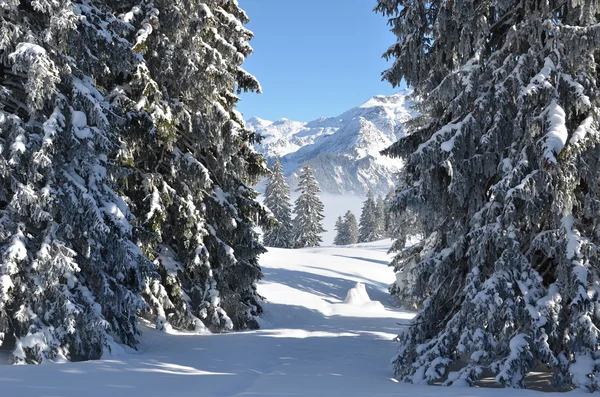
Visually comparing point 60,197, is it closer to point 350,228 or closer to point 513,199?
point 513,199

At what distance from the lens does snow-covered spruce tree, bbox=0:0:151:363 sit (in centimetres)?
766

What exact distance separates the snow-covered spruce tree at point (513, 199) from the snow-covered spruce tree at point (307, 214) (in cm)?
4281

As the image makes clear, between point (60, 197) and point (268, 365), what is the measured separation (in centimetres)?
475

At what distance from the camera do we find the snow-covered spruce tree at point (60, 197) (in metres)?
7.66

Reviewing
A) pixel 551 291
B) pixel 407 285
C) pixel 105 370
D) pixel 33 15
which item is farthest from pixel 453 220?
pixel 407 285

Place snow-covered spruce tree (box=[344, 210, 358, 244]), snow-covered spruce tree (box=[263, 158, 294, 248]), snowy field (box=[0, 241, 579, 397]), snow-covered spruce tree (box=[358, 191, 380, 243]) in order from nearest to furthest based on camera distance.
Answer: snowy field (box=[0, 241, 579, 397]), snow-covered spruce tree (box=[263, 158, 294, 248]), snow-covered spruce tree (box=[358, 191, 380, 243]), snow-covered spruce tree (box=[344, 210, 358, 244])

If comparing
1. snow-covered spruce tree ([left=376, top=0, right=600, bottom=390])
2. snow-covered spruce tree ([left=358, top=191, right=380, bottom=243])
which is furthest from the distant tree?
snow-covered spruce tree ([left=376, top=0, right=600, bottom=390])

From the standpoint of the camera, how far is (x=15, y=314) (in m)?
7.38

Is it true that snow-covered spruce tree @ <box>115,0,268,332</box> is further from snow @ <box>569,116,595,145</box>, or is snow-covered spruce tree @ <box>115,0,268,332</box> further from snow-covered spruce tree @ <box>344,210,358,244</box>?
snow-covered spruce tree @ <box>344,210,358,244</box>

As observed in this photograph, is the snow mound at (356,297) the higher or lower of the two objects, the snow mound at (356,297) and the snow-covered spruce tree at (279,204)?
the lower

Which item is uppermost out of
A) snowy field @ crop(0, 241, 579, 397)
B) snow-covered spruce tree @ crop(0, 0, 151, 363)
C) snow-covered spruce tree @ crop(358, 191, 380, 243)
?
snow-covered spruce tree @ crop(358, 191, 380, 243)

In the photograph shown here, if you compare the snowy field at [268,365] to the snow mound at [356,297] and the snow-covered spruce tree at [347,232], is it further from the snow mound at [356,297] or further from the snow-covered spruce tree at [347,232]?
the snow-covered spruce tree at [347,232]

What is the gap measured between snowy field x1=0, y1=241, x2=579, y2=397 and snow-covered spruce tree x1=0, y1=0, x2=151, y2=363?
0.93m

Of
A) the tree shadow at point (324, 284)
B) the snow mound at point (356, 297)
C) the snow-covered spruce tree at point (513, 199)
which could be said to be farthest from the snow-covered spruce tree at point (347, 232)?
the snow-covered spruce tree at point (513, 199)
